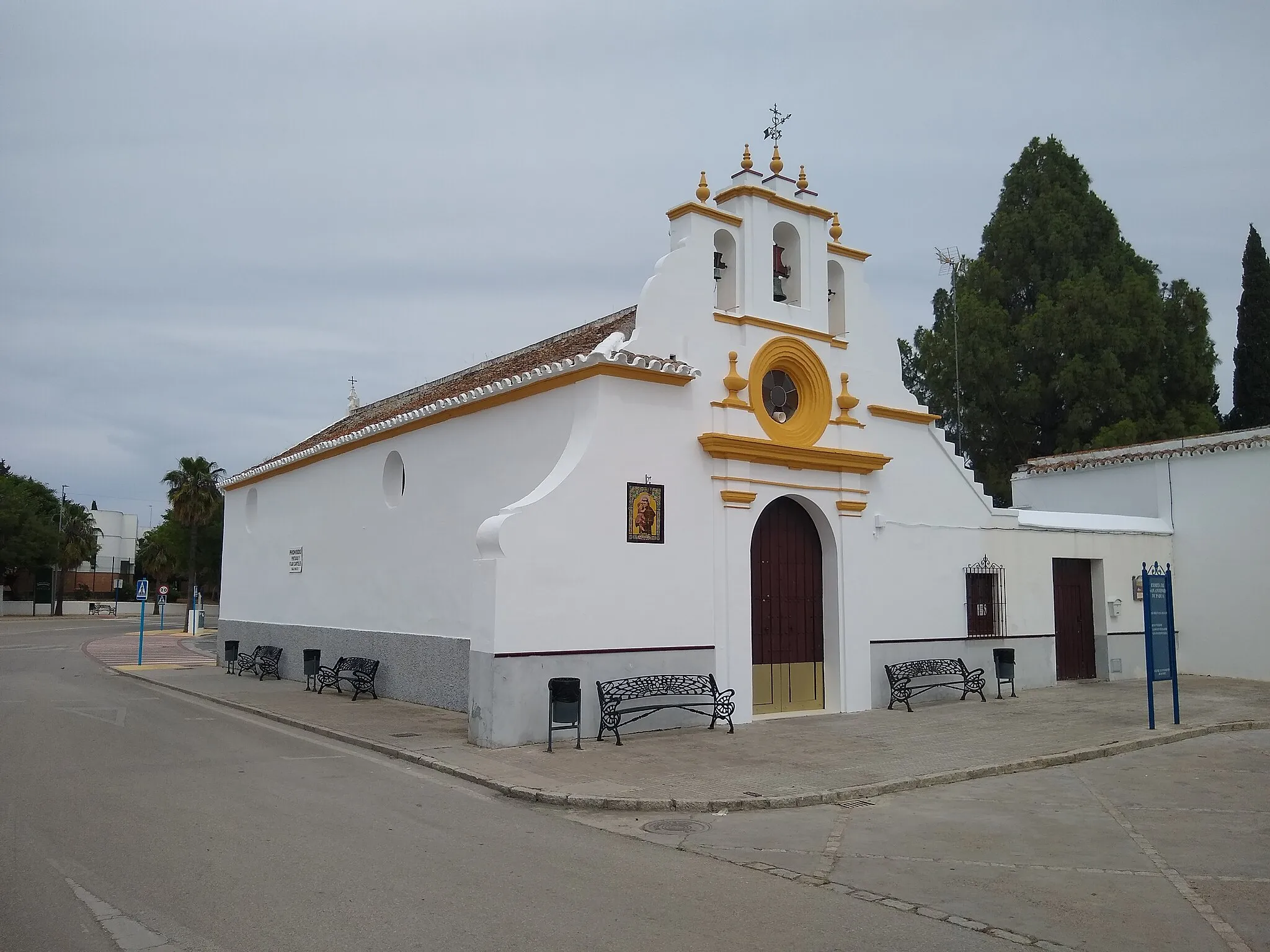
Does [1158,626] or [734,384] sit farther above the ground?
[734,384]

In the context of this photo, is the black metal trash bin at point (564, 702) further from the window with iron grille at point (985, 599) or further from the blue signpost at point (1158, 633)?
the window with iron grille at point (985, 599)

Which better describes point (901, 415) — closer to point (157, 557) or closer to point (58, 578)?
point (157, 557)

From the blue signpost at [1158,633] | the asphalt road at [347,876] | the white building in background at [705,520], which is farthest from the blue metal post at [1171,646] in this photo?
the asphalt road at [347,876]

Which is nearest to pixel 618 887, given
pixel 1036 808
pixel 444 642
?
pixel 1036 808

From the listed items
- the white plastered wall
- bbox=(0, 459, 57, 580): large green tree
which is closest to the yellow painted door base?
the white plastered wall

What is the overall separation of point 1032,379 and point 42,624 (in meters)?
48.1

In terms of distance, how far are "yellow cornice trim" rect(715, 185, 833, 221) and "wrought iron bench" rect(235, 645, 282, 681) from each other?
13598 millimetres

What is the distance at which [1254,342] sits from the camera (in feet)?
105

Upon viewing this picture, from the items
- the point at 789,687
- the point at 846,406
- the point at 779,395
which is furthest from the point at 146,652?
the point at 846,406

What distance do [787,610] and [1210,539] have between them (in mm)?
11253

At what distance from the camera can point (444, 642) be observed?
15.6 metres

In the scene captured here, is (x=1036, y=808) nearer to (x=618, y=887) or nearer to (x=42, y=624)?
(x=618, y=887)

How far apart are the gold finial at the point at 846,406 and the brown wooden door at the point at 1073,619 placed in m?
6.60

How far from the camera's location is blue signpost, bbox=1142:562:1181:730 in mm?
13398
